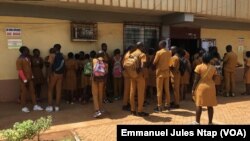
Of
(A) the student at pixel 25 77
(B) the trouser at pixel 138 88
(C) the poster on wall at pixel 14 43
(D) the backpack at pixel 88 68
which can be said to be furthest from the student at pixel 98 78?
(C) the poster on wall at pixel 14 43

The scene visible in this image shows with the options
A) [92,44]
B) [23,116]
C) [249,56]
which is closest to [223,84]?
[249,56]

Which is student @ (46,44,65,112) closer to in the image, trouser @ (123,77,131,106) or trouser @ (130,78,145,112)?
trouser @ (123,77,131,106)

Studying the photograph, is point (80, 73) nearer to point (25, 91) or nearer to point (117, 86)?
point (117, 86)

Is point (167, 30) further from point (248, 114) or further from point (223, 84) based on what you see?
point (248, 114)

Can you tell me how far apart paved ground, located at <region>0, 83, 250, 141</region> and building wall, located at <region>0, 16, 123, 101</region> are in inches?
25.8

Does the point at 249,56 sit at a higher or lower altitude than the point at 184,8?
lower

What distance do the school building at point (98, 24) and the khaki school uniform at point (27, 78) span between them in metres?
0.76

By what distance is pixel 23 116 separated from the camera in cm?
856

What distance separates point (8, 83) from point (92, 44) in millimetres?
2878

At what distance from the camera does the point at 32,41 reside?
10.1 meters

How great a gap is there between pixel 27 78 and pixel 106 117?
2266mm

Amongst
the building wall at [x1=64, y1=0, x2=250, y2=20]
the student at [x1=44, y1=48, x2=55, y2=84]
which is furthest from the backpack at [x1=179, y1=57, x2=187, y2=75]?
the student at [x1=44, y1=48, x2=55, y2=84]

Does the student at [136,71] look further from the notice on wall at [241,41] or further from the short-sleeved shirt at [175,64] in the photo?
the notice on wall at [241,41]

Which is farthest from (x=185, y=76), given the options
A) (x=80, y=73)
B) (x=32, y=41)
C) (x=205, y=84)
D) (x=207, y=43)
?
(x=32, y=41)
